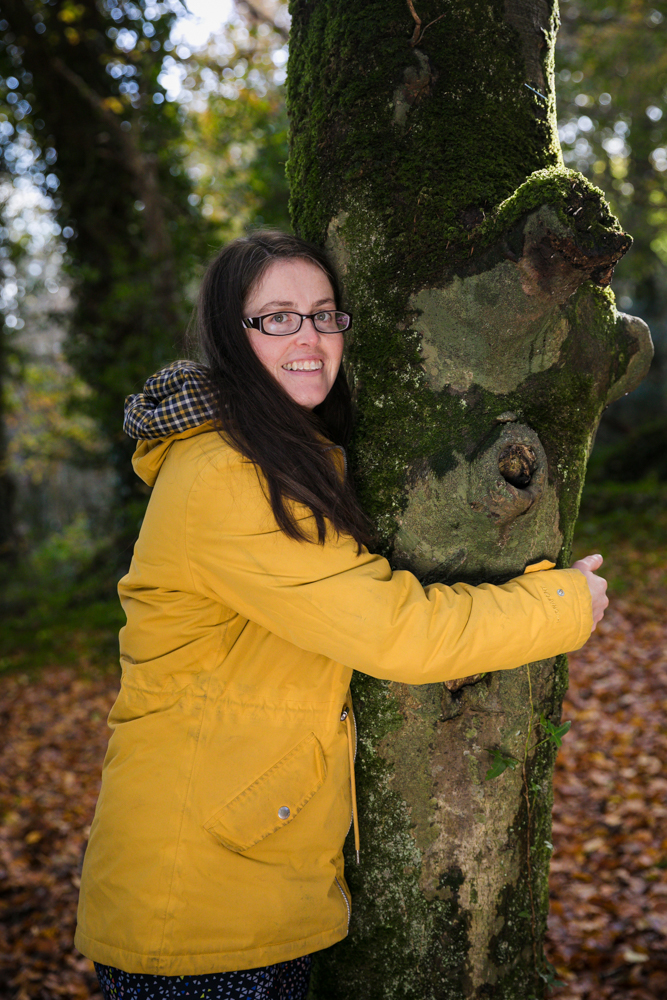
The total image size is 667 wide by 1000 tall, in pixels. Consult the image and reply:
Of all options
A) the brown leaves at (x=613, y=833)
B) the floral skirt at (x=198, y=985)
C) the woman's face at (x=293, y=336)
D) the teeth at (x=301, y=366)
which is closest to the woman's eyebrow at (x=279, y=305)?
the woman's face at (x=293, y=336)

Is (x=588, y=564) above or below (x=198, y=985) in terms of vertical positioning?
above

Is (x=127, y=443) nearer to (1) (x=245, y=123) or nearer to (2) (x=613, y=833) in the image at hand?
(1) (x=245, y=123)

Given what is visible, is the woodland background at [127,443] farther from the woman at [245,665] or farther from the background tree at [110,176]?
the woman at [245,665]

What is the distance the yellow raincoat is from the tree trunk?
19cm

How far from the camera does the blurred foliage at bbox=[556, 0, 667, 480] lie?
861 centimetres

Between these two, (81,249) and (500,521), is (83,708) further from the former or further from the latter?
(500,521)

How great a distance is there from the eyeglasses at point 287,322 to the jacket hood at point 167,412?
189 mm

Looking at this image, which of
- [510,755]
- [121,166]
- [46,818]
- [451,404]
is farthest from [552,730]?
[121,166]

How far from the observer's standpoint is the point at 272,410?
176cm

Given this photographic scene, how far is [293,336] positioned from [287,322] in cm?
5

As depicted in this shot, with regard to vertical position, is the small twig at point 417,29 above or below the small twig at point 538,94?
above

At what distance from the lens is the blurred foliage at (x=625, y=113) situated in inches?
339

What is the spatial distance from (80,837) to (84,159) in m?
7.57

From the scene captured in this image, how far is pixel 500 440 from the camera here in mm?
1704
